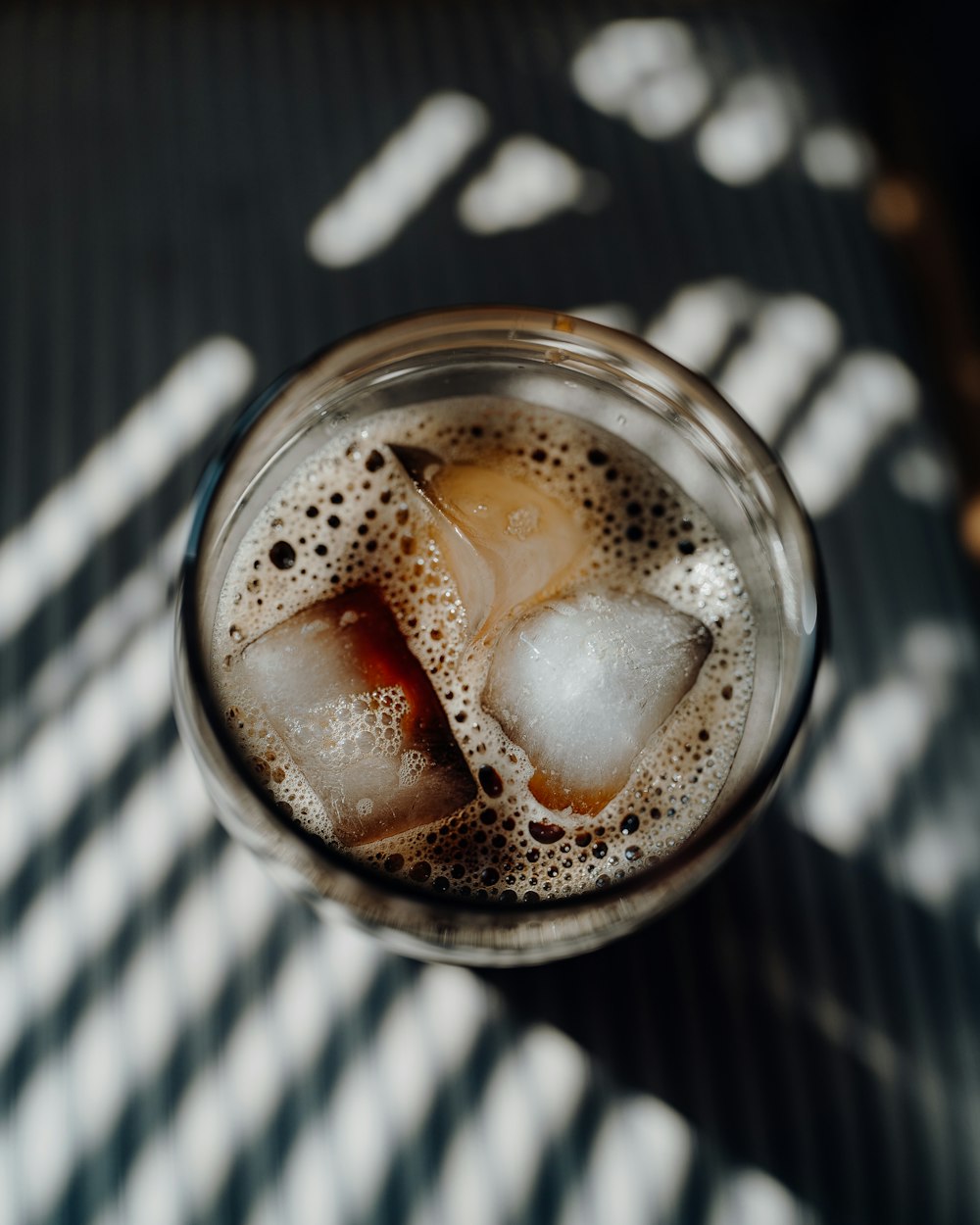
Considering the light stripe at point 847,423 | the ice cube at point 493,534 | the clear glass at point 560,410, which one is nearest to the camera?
the clear glass at point 560,410

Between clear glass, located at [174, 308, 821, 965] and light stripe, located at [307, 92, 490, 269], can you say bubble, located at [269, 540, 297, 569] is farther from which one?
light stripe, located at [307, 92, 490, 269]

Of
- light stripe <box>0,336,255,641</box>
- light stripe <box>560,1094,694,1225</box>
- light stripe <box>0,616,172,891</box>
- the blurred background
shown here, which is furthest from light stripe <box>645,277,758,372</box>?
light stripe <box>560,1094,694,1225</box>

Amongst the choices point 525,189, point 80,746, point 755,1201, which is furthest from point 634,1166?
point 525,189

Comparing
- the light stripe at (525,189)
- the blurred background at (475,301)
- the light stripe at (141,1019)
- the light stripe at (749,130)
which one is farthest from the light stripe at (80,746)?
the light stripe at (749,130)

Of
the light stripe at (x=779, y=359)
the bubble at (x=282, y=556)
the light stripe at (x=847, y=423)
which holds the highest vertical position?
the bubble at (x=282, y=556)

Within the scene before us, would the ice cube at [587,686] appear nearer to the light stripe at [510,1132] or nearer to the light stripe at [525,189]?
the light stripe at [510,1132]

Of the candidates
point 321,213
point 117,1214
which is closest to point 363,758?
point 117,1214

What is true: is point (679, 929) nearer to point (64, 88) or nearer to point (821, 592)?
point (821, 592)
